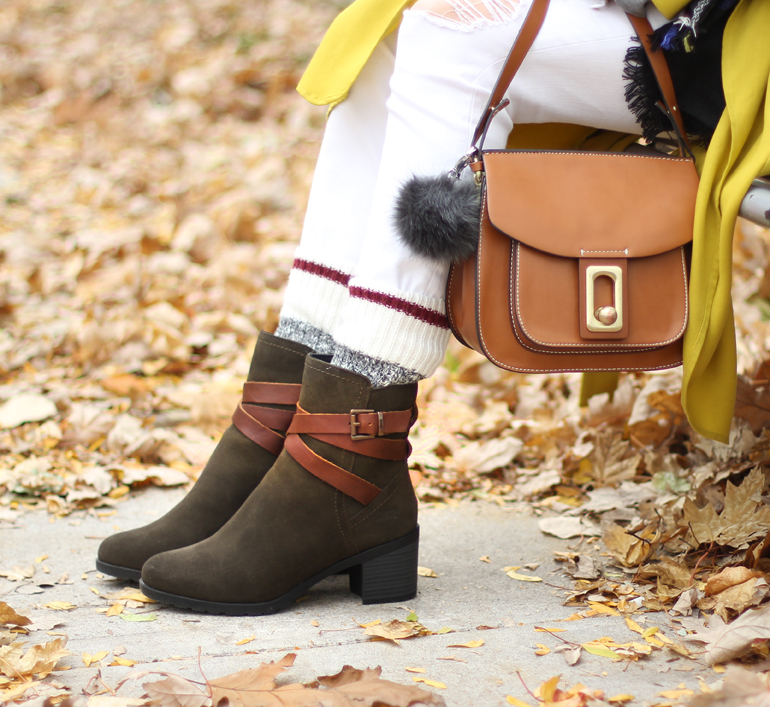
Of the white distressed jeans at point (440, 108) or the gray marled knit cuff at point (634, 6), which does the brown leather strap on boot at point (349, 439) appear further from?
the gray marled knit cuff at point (634, 6)

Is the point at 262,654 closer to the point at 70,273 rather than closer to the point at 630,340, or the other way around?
the point at 630,340

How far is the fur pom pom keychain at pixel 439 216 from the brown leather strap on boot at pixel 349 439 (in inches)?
9.5

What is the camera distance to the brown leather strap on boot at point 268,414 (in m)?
1.24

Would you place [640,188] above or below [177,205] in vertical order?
below

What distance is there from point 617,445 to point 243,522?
33.9 inches

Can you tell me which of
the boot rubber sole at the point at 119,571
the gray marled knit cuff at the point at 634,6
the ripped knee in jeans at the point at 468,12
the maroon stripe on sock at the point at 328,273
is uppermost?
the gray marled knit cuff at the point at 634,6

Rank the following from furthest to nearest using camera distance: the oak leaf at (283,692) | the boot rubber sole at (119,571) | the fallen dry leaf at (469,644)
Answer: the boot rubber sole at (119,571), the fallen dry leaf at (469,644), the oak leaf at (283,692)

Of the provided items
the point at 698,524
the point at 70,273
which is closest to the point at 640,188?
the point at 698,524

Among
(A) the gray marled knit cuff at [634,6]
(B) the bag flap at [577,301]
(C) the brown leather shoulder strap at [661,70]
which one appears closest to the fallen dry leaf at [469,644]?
(B) the bag flap at [577,301]

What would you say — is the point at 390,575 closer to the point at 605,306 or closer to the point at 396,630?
the point at 396,630

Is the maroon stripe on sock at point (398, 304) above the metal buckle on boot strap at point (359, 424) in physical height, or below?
above

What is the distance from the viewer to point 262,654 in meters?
0.98

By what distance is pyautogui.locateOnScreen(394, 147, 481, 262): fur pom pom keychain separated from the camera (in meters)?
1.01

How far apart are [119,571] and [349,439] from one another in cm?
45
